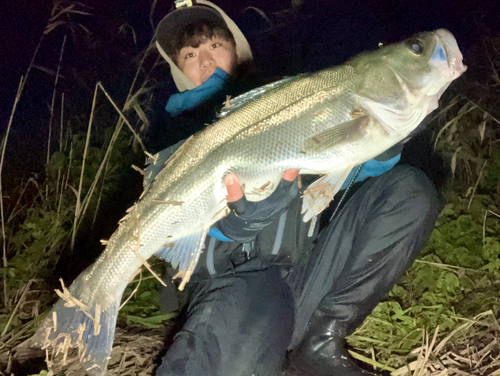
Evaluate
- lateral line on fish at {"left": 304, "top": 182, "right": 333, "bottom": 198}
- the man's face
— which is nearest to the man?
lateral line on fish at {"left": 304, "top": 182, "right": 333, "bottom": 198}

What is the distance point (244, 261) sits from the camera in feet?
7.09

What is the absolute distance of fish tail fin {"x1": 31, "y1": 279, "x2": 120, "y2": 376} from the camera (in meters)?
1.65

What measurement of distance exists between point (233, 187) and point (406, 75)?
1016 mm

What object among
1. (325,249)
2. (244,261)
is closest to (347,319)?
(325,249)

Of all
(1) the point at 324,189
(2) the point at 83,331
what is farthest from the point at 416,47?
(2) the point at 83,331

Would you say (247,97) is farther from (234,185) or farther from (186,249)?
(186,249)

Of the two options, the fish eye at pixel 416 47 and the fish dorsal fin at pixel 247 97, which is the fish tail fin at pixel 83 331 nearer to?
the fish dorsal fin at pixel 247 97

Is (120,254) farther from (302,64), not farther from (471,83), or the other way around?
(302,64)

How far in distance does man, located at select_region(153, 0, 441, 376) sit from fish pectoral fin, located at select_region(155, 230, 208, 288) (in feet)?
0.73

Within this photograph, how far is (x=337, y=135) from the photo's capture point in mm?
1567

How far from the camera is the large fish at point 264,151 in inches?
62.8

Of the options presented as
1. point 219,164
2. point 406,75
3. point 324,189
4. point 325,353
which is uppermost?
point 406,75

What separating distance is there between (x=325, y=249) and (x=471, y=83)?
10.9ft

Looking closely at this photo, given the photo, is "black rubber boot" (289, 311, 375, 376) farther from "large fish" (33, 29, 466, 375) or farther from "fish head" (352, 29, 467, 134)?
"fish head" (352, 29, 467, 134)
